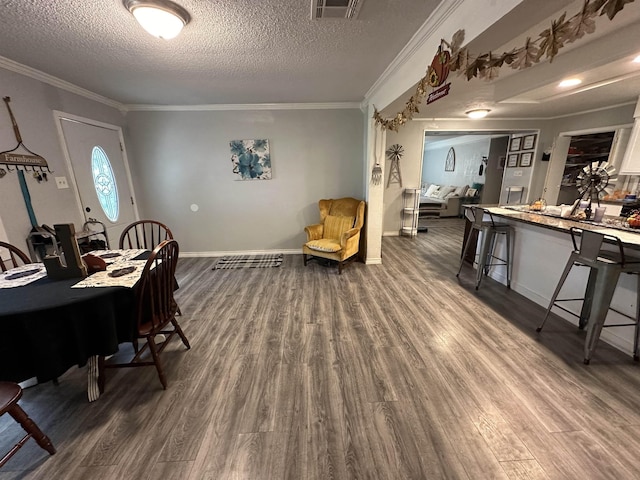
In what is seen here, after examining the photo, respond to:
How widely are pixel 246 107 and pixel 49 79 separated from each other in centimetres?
211

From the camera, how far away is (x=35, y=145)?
2.49m

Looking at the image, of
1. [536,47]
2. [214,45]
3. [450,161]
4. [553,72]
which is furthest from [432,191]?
[214,45]

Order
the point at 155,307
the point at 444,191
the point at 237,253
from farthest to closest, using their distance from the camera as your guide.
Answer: the point at 444,191, the point at 237,253, the point at 155,307

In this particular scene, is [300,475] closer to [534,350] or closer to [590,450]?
[590,450]

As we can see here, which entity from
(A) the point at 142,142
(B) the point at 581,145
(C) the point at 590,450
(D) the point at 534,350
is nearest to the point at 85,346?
(C) the point at 590,450

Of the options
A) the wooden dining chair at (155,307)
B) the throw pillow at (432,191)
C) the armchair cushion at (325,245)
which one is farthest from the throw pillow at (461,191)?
the wooden dining chair at (155,307)

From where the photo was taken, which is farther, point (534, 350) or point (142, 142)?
point (142, 142)

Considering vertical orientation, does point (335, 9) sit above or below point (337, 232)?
above

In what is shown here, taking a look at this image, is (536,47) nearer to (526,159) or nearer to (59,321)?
(59,321)

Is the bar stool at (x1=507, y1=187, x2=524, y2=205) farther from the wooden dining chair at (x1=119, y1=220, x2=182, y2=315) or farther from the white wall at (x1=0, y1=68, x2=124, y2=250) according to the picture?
the white wall at (x1=0, y1=68, x2=124, y2=250)

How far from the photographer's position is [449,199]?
718 cm

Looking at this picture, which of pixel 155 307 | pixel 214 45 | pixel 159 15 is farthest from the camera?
pixel 214 45

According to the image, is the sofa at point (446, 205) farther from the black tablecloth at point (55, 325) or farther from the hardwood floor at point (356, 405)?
the black tablecloth at point (55, 325)

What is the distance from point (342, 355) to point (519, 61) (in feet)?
7.01
